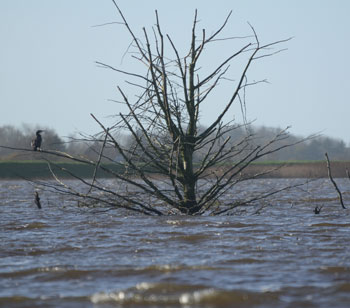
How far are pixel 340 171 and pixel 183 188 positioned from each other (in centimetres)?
3897

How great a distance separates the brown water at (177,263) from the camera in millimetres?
4984

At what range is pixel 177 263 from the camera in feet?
21.0

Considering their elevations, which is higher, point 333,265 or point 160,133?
point 160,133

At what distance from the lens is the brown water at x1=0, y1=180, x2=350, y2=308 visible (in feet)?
16.4

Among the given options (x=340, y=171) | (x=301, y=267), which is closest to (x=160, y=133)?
(x=301, y=267)

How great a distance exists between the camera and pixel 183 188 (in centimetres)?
1076

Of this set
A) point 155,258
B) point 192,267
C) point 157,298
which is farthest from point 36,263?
point 157,298

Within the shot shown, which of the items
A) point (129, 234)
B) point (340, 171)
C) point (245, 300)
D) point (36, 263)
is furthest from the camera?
point (340, 171)

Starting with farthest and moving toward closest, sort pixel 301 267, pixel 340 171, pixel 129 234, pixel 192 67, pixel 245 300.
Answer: pixel 340 171 < pixel 192 67 < pixel 129 234 < pixel 301 267 < pixel 245 300

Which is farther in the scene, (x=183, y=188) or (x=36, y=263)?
(x=183, y=188)

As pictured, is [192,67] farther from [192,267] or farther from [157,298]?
[157,298]

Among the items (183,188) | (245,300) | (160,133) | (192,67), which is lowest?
(245,300)

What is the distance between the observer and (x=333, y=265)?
6164 mm

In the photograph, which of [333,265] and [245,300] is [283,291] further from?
[333,265]
